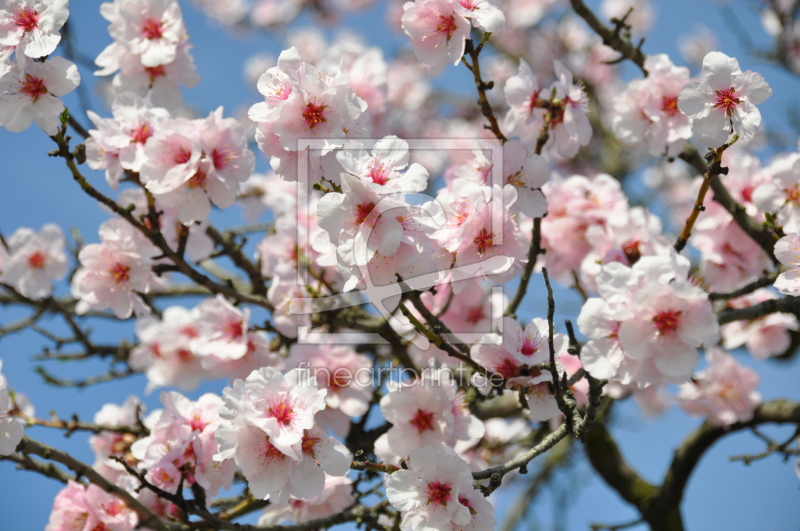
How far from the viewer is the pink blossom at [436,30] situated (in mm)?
1859

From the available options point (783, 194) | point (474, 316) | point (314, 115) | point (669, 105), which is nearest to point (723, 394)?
point (783, 194)

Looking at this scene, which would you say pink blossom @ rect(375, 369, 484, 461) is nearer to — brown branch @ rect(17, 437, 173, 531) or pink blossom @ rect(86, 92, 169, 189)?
brown branch @ rect(17, 437, 173, 531)

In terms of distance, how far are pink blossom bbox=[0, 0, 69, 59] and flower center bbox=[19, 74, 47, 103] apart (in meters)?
0.09

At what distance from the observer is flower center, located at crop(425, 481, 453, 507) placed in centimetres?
162

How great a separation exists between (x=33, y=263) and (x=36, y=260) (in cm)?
2

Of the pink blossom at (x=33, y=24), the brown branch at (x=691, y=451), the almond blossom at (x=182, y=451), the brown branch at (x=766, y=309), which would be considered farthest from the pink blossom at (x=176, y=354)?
the brown branch at (x=691, y=451)

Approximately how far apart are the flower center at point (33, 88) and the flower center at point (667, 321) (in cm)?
191

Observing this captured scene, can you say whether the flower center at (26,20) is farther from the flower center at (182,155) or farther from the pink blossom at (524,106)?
the pink blossom at (524,106)

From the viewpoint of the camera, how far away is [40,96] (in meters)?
1.98

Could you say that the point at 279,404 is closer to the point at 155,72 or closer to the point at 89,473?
the point at 89,473

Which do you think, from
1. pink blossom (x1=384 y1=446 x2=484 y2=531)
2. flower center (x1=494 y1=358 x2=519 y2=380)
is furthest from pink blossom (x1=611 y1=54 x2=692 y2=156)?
pink blossom (x1=384 y1=446 x2=484 y2=531)

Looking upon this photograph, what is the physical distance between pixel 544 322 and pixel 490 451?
1443 mm

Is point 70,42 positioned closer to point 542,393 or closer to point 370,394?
point 370,394

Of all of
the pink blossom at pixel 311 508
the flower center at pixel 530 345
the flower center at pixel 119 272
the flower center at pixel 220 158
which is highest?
the flower center at pixel 220 158
